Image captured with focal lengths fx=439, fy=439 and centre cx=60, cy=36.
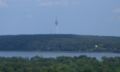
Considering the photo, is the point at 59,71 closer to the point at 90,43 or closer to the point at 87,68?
the point at 87,68

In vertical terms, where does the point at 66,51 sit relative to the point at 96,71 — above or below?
below

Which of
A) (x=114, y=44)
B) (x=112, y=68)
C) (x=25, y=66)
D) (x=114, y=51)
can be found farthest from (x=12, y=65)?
(x=114, y=51)

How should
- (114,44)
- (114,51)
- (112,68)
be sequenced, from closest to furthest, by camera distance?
(112,68)
(114,44)
(114,51)

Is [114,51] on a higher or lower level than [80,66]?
lower

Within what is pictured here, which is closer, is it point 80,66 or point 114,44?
point 80,66

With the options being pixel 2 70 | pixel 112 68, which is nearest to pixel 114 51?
pixel 112 68

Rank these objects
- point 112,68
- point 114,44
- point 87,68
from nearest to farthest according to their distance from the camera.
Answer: point 87,68 < point 112,68 < point 114,44

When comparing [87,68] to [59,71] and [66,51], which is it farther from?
[66,51]

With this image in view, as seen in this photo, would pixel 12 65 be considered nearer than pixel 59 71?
No

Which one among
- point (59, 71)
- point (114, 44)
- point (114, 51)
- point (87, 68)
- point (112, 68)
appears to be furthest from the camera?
point (114, 51)
